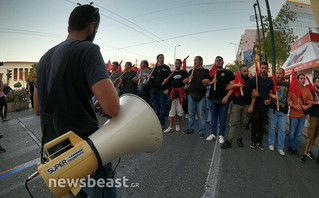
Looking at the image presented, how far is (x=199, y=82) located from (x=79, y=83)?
4.03 metres

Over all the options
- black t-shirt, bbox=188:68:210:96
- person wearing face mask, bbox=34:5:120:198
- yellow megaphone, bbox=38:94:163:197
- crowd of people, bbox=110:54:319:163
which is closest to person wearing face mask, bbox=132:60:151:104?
crowd of people, bbox=110:54:319:163

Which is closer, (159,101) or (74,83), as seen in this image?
(74,83)

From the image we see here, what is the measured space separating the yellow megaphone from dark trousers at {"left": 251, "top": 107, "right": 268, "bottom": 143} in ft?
12.3

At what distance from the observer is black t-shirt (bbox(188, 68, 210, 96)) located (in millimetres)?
4766

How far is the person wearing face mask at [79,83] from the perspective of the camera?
1.03 meters

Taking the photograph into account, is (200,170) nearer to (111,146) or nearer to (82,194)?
(82,194)

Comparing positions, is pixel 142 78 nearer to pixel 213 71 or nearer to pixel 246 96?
pixel 213 71

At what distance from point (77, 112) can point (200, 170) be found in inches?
95.1

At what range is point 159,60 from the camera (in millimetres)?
5742

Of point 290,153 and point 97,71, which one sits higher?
point 97,71

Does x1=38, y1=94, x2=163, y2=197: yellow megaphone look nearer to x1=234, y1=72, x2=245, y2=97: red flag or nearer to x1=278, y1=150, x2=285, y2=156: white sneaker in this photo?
x1=234, y1=72, x2=245, y2=97: red flag

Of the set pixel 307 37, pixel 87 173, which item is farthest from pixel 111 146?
pixel 307 37

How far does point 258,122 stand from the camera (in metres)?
4.25

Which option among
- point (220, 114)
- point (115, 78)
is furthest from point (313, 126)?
point (115, 78)
